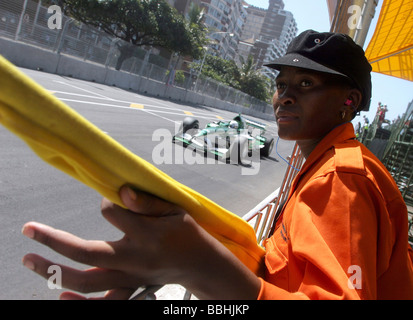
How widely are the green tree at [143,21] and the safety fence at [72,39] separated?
1484mm

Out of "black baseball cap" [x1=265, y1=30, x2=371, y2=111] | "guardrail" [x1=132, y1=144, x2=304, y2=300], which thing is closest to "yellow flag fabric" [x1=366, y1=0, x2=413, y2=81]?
"guardrail" [x1=132, y1=144, x2=304, y2=300]

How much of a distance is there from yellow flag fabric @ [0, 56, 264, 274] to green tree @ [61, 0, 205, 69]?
2594 centimetres

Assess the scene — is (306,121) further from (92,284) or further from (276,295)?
(92,284)

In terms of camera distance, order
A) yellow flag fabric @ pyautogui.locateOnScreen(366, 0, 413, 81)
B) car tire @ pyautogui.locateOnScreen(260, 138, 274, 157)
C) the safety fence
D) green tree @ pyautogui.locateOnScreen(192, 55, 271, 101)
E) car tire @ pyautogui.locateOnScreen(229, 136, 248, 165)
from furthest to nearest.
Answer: green tree @ pyautogui.locateOnScreen(192, 55, 271, 101) → the safety fence → car tire @ pyautogui.locateOnScreen(260, 138, 274, 157) → car tire @ pyautogui.locateOnScreen(229, 136, 248, 165) → yellow flag fabric @ pyautogui.locateOnScreen(366, 0, 413, 81)

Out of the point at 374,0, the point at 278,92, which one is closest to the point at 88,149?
the point at 278,92

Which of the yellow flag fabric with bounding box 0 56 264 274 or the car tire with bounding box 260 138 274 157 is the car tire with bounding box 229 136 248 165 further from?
the yellow flag fabric with bounding box 0 56 264 274

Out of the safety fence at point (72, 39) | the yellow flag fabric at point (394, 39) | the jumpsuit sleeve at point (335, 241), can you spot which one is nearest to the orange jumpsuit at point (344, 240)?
the jumpsuit sleeve at point (335, 241)

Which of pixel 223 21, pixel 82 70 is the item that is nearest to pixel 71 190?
pixel 82 70

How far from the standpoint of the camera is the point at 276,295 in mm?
821

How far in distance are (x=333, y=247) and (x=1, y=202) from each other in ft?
13.3

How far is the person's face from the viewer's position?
1390 mm

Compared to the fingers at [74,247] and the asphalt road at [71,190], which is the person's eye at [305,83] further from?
the asphalt road at [71,190]

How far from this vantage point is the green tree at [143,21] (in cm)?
2895

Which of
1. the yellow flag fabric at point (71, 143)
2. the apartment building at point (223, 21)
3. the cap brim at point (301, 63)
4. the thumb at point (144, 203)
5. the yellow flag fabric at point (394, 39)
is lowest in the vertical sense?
the thumb at point (144, 203)
